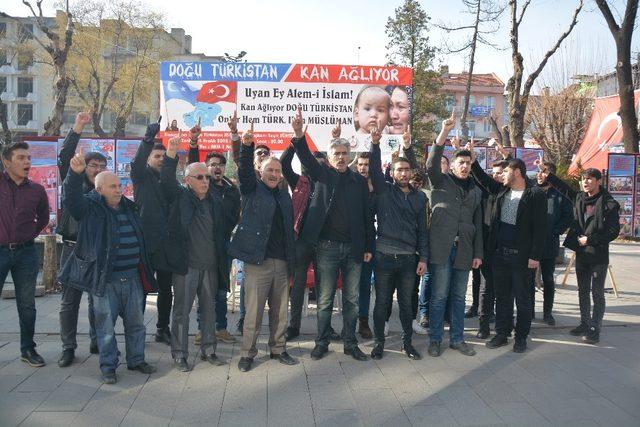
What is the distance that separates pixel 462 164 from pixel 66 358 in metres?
4.16

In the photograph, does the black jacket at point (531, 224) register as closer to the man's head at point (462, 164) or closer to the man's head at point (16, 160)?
the man's head at point (462, 164)

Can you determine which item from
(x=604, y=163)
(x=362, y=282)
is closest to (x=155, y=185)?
(x=362, y=282)

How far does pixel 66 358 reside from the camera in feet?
16.1

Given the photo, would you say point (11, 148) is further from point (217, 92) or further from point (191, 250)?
point (217, 92)

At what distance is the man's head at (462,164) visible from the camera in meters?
5.49

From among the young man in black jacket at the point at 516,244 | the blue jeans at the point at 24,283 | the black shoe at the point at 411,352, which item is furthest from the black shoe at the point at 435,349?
the blue jeans at the point at 24,283

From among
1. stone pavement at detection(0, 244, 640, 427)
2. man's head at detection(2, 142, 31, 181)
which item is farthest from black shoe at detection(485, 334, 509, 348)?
man's head at detection(2, 142, 31, 181)

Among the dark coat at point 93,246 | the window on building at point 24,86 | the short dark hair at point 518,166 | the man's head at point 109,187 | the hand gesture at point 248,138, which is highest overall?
the window on building at point 24,86

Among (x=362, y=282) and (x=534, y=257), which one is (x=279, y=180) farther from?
(x=534, y=257)

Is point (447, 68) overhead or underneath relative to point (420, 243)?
overhead

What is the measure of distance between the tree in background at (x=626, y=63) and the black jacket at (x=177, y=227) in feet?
43.4

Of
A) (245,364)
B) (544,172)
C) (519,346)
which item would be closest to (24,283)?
(245,364)

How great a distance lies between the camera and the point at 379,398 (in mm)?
4262

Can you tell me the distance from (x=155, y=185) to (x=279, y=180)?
48.0 inches
